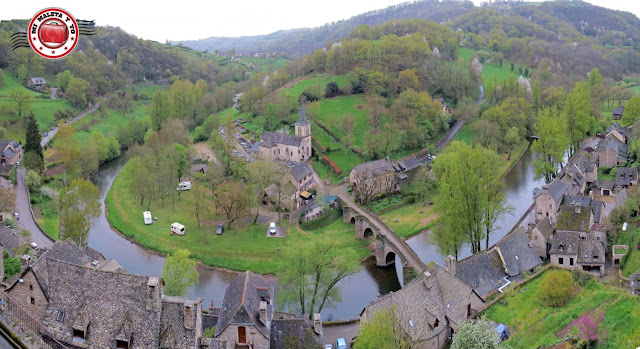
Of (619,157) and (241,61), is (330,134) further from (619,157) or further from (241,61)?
(241,61)

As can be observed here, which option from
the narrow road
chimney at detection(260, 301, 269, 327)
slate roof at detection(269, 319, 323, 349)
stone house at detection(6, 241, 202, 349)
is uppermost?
stone house at detection(6, 241, 202, 349)

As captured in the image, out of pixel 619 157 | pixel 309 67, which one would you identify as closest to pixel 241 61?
pixel 309 67

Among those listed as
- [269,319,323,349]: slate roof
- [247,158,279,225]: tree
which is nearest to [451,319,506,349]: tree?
[269,319,323,349]: slate roof

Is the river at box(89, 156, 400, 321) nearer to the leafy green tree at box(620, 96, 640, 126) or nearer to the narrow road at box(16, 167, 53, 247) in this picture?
the narrow road at box(16, 167, 53, 247)

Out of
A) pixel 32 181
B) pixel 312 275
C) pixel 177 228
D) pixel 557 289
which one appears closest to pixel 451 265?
pixel 557 289

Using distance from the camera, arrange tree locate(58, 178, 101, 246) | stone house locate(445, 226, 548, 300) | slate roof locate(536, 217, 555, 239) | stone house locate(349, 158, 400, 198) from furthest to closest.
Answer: stone house locate(349, 158, 400, 198) < tree locate(58, 178, 101, 246) < slate roof locate(536, 217, 555, 239) < stone house locate(445, 226, 548, 300)

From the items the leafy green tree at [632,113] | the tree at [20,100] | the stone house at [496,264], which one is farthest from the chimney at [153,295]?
the tree at [20,100]

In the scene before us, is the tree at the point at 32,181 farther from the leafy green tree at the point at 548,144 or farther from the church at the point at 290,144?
the leafy green tree at the point at 548,144
